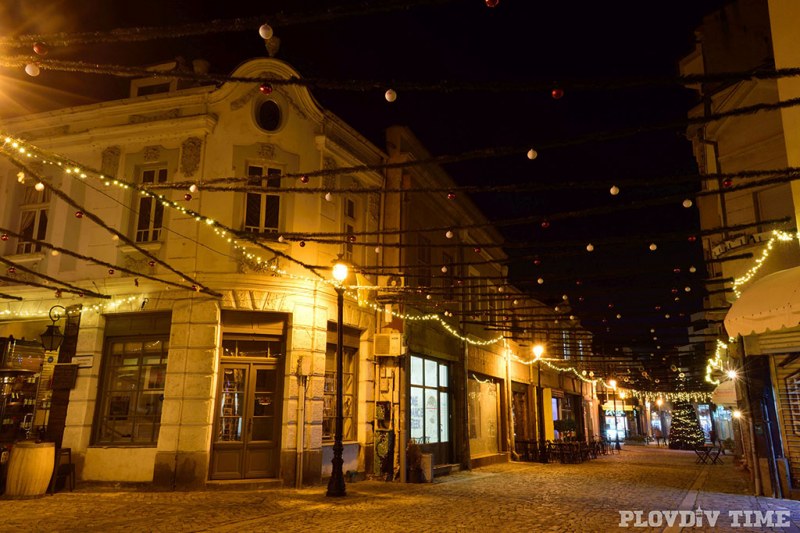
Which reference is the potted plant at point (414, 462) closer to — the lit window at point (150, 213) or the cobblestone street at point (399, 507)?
the cobblestone street at point (399, 507)

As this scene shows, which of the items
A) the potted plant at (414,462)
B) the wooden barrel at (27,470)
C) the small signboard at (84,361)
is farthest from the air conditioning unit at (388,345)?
the wooden barrel at (27,470)

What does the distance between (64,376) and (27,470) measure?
2.66m

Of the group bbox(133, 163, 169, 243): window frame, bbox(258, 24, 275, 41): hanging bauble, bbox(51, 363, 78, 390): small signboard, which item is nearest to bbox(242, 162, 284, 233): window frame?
bbox(133, 163, 169, 243): window frame

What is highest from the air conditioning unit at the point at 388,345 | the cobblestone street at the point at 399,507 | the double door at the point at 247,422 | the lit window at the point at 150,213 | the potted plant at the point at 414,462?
the lit window at the point at 150,213

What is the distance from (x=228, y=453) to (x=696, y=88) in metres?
18.6

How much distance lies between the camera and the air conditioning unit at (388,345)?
1526 cm

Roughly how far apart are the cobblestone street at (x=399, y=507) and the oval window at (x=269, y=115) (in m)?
8.86

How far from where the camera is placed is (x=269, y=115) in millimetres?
14344

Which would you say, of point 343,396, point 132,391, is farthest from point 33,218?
point 343,396

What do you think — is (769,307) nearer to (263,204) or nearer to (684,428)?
(263,204)

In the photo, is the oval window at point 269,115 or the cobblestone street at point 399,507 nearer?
the cobblestone street at point 399,507

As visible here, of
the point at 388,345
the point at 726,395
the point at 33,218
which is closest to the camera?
the point at 33,218

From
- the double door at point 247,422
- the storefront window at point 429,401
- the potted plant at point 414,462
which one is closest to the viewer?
the double door at point 247,422

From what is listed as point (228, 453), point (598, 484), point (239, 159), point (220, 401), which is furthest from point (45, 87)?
point (598, 484)
